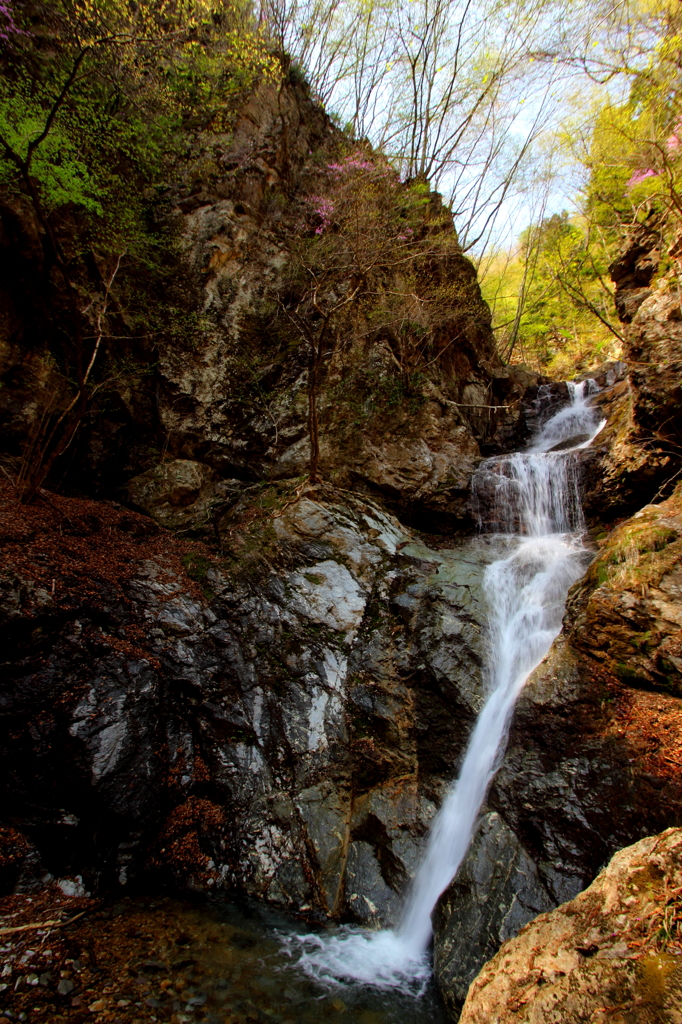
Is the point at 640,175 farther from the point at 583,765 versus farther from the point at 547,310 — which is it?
the point at 547,310

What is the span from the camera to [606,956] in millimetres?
2170

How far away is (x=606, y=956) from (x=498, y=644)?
421 centimetres

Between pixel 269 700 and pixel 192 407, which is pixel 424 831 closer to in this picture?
pixel 269 700

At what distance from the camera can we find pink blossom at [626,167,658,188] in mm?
7641

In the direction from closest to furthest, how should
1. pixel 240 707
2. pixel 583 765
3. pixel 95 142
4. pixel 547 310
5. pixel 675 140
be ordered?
pixel 583 765
pixel 240 707
pixel 675 140
pixel 95 142
pixel 547 310

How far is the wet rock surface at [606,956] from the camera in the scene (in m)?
1.94

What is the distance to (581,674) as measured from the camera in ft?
15.9

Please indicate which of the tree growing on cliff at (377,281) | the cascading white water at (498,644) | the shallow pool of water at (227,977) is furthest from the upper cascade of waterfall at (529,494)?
the shallow pool of water at (227,977)

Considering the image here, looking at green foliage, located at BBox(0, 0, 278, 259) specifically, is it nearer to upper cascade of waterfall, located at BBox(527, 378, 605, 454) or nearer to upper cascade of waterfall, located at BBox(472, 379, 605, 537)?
upper cascade of waterfall, located at BBox(472, 379, 605, 537)

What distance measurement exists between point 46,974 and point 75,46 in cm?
1340

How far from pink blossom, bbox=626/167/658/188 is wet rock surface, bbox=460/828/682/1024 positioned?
10099mm

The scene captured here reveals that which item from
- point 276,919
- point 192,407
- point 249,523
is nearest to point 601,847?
point 276,919

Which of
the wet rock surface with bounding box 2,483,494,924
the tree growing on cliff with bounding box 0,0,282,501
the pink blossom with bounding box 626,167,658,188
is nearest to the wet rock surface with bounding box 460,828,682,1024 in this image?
the wet rock surface with bounding box 2,483,494,924

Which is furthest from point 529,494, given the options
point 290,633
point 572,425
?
point 290,633
